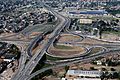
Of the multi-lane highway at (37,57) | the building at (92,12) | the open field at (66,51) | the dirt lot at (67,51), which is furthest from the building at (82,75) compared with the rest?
the building at (92,12)

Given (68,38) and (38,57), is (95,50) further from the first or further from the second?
(38,57)

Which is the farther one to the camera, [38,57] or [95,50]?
[95,50]

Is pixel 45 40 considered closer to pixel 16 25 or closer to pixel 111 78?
pixel 16 25

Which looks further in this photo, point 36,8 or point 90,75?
point 36,8

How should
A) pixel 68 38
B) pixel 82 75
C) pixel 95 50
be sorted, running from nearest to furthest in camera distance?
pixel 82 75, pixel 95 50, pixel 68 38

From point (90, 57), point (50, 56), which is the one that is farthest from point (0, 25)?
point (90, 57)

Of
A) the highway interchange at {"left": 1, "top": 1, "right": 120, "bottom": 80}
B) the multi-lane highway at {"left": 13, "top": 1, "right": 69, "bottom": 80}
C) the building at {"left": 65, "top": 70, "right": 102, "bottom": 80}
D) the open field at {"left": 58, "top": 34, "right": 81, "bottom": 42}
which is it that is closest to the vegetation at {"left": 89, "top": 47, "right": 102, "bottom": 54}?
the highway interchange at {"left": 1, "top": 1, "right": 120, "bottom": 80}

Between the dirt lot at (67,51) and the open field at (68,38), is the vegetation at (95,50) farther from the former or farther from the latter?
the open field at (68,38)

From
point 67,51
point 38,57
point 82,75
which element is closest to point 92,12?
point 67,51
